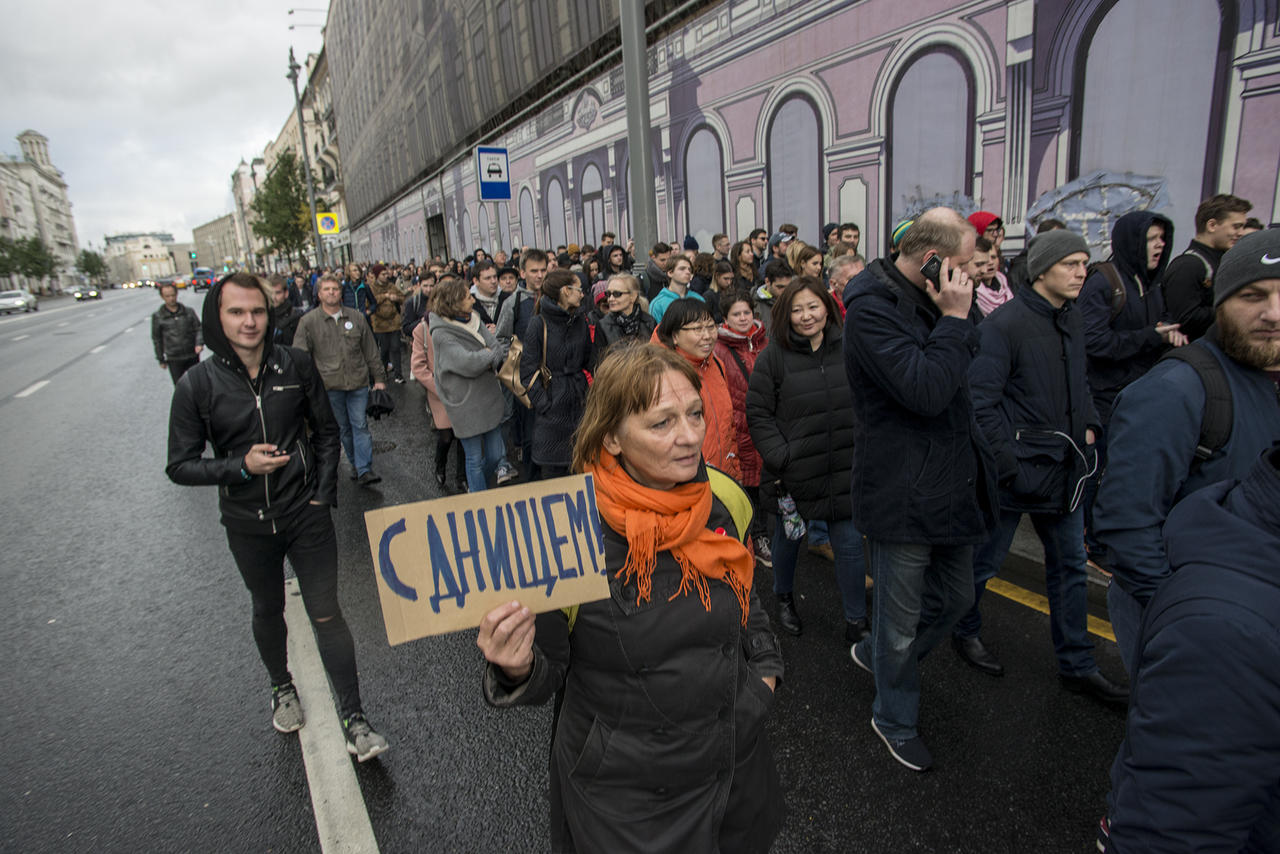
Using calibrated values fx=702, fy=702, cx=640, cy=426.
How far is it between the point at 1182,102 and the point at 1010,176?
1.50 meters

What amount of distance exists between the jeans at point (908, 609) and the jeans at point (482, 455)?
3622mm

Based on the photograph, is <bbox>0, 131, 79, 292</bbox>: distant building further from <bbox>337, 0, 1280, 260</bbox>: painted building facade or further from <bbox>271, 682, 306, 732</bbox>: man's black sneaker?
<bbox>271, 682, 306, 732</bbox>: man's black sneaker

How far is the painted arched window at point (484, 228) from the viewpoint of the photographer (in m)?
24.1

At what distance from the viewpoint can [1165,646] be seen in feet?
3.62

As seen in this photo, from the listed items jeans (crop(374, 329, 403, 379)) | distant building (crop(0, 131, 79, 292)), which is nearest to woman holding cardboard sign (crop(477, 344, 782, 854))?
jeans (crop(374, 329, 403, 379))

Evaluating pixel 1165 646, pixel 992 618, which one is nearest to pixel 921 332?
pixel 1165 646

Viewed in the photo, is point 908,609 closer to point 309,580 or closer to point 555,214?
point 309,580

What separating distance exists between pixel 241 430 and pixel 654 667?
2.13 meters

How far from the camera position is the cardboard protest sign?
1.28 m

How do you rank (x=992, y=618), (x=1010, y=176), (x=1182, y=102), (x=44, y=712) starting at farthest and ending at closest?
(x=1010, y=176), (x=1182, y=102), (x=992, y=618), (x=44, y=712)

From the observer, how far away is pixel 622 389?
1.62 meters

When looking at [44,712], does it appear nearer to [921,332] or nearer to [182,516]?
[182,516]

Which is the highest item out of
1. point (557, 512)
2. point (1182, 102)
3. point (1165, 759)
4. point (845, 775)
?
point (1182, 102)

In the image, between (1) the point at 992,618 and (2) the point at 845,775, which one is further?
(1) the point at 992,618
